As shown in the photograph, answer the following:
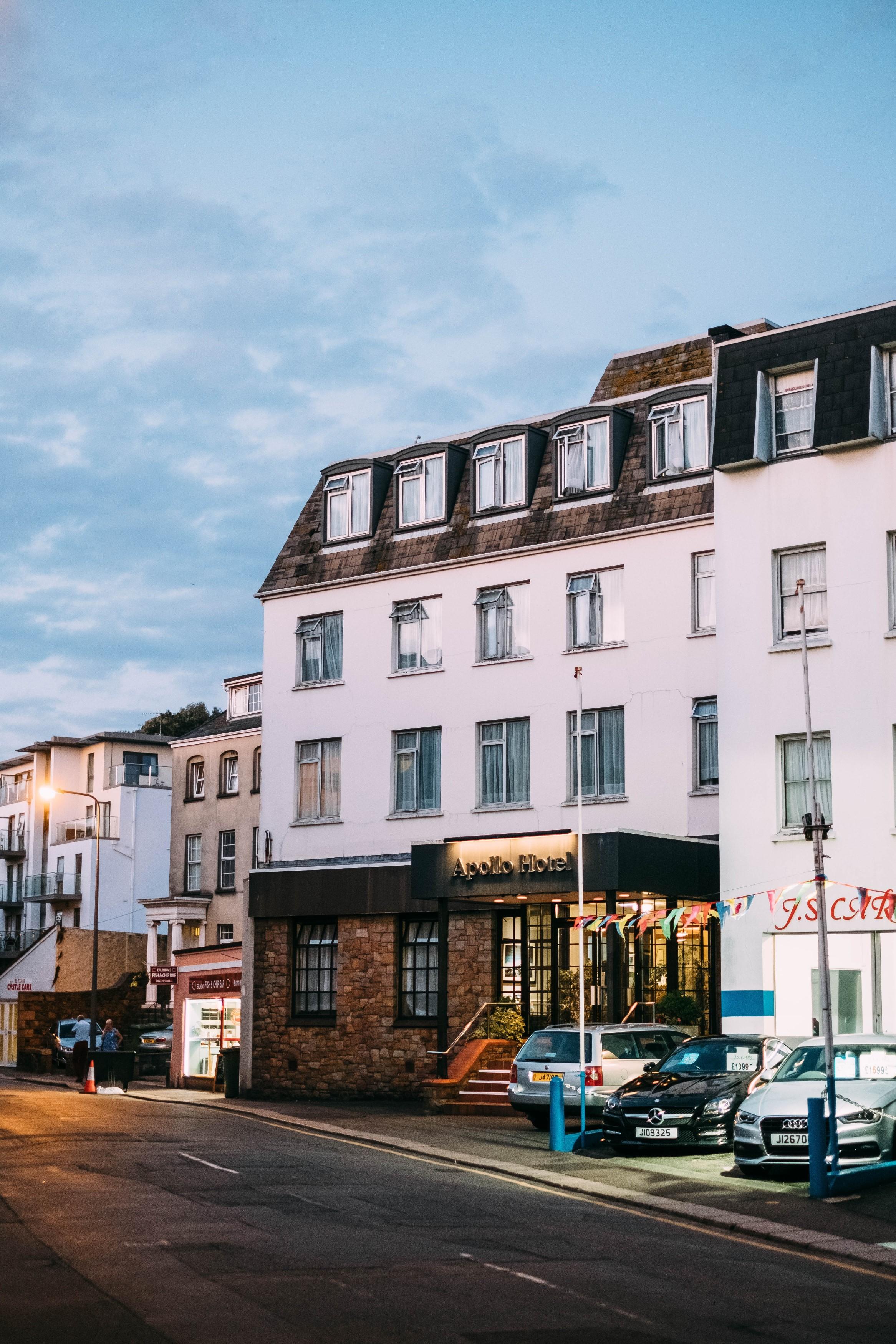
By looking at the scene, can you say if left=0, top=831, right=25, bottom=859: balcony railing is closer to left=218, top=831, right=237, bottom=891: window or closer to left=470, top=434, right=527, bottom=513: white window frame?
left=218, top=831, right=237, bottom=891: window

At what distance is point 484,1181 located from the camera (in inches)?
770

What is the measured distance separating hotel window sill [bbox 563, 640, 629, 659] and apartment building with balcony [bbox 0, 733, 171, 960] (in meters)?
37.0

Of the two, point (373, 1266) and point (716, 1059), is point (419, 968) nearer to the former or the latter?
point (716, 1059)

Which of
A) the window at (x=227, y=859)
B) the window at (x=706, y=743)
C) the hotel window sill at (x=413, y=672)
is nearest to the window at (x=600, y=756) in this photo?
the window at (x=706, y=743)

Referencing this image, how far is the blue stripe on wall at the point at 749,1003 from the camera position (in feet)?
91.3

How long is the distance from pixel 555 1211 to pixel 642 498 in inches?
731

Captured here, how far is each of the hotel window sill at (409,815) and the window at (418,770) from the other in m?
0.07

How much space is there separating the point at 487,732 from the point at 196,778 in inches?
1080

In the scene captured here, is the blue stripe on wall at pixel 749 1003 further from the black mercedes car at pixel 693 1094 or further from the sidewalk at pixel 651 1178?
the black mercedes car at pixel 693 1094

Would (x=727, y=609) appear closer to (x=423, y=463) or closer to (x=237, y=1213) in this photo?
(x=423, y=463)

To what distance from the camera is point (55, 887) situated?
7388cm

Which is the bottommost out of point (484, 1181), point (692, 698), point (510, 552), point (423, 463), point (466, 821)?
point (484, 1181)

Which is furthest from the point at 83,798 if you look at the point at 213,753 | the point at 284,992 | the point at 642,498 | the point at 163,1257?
the point at 163,1257

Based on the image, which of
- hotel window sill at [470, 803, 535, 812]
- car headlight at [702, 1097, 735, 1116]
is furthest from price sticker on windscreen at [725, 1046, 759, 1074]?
hotel window sill at [470, 803, 535, 812]
